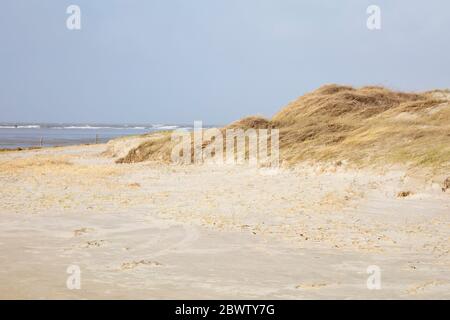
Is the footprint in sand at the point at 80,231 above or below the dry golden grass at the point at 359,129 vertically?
below

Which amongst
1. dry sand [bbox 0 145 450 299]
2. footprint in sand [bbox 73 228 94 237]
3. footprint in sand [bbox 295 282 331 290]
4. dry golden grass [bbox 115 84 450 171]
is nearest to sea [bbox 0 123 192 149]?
dry golden grass [bbox 115 84 450 171]

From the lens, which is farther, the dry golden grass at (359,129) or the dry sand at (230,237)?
the dry golden grass at (359,129)

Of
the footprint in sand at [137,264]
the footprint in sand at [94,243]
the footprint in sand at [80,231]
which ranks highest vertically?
the footprint in sand at [80,231]

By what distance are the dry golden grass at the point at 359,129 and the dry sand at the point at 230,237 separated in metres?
1.54

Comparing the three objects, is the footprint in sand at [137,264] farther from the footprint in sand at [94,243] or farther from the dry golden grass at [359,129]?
the dry golden grass at [359,129]

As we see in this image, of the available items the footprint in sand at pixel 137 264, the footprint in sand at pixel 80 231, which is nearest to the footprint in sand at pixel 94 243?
the footprint in sand at pixel 80 231

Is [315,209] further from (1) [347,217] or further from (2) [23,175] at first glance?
(2) [23,175]

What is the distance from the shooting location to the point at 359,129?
70.5 feet

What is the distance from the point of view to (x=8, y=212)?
420 inches

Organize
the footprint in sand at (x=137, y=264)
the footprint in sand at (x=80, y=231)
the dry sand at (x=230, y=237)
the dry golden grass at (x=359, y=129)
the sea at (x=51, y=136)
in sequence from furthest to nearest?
the sea at (x=51, y=136)
the dry golden grass at (x=359, y=129)
the footprint in sand at (x=80, y=231)
the footprint in sand at (x=137, y=264)
the dry sand at (x=230, y=237)

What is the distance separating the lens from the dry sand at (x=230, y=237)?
5941 millimetres

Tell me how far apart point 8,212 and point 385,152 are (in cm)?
1166

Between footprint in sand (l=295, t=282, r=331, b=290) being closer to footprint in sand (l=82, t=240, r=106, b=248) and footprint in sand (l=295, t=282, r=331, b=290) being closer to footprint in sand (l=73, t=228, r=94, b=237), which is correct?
footprint in sand (l=82, t=240, r=106, b=248)

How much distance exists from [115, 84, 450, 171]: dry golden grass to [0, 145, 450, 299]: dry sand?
60.7 inches
